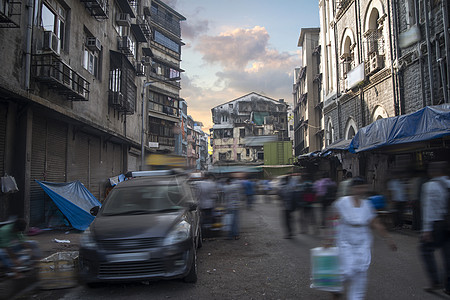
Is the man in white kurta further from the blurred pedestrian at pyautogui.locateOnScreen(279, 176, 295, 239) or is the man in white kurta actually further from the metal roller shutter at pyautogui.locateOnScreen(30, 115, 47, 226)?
the metal roller shutter at pyautogui.locateOnScreen(30, 115, 47, 226)

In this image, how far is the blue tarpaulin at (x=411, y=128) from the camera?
7.93 m

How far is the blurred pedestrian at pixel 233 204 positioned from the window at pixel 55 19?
8.34 m

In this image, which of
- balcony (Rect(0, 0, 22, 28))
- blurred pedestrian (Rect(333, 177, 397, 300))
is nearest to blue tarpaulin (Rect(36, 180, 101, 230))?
balcony (Rect(0, 0, 22, 28))

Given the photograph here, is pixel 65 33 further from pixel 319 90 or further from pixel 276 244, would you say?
pixel 319 90

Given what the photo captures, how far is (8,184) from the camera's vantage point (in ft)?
30.2

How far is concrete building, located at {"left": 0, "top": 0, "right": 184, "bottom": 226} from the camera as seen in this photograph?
955 cm

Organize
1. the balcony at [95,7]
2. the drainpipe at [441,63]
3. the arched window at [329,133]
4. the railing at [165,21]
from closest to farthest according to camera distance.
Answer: the drainpipe at [441,63], the balcony at [95,7], the arched window at [329,133], the railing at [165,21]

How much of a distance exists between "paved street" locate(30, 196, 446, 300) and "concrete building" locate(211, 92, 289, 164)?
46.9 meters

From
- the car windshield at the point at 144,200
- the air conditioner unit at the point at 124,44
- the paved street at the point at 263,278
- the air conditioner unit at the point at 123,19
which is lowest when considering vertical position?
the paved street at the point at 263,278

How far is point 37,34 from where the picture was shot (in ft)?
35.0

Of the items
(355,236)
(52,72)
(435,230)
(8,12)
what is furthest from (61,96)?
(435,230)

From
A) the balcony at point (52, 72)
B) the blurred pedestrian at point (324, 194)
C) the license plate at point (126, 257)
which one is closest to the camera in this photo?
the license plate at point (126, 257)

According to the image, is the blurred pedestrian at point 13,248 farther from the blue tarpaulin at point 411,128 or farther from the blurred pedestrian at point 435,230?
the blue tarpaulin at point 411,128

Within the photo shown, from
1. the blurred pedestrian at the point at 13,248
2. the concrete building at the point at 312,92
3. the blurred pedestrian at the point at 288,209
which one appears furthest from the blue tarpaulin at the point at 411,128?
the concrete building at the point at 312,92
